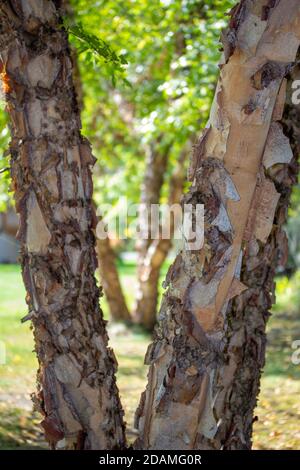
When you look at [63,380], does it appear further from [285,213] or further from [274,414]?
[274,414]

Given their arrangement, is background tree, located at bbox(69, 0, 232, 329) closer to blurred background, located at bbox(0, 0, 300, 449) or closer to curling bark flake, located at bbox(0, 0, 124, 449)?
blurred background, located at bbox(0, 0, 300, 449)

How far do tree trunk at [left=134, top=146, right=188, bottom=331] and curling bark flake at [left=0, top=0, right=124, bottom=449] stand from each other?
7.88 metres

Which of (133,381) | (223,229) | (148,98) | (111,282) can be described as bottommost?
(133,381)

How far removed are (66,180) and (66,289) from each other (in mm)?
485

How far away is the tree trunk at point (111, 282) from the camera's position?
1113 cm

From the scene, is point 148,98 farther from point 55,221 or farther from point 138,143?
point 55,221

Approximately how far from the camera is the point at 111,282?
37.0 ft

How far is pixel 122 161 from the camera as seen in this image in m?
14.5

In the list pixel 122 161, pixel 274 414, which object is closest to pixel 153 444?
pixel 274 414

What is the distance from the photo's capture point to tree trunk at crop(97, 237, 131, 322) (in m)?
11.1

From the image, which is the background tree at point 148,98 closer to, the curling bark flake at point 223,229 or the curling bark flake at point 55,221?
the curling bark flake at point 55,221

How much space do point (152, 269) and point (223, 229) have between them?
8.53 m

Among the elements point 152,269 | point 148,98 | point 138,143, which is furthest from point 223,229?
point 138,143

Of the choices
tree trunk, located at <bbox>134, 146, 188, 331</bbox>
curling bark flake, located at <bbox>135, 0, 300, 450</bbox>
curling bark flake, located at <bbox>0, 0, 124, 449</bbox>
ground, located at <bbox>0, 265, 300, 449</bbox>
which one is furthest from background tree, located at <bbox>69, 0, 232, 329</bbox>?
curling bark flake, located at <bbox>135, 0, 300, 450</bbox>
